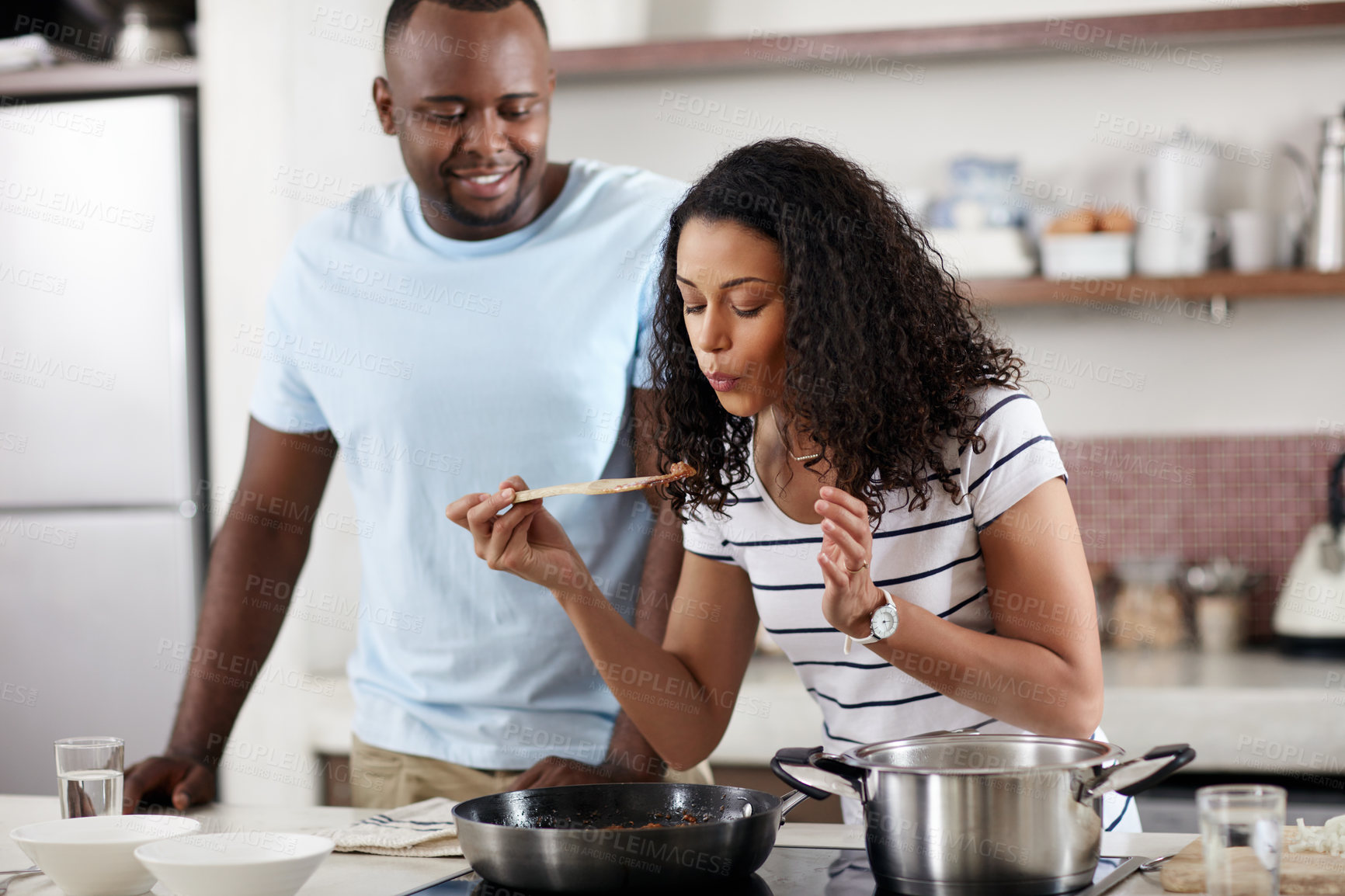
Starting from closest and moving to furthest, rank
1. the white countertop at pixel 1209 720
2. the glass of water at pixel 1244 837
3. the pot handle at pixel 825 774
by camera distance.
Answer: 1. the glass of water at pixel 1244 837
2. the pot handle at pixel 825 774
3. the white countertop at pixel 1209 720

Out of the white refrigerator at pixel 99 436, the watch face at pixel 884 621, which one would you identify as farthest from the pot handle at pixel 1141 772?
the white refrigerator at pixel 99 436

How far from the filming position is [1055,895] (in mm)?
937

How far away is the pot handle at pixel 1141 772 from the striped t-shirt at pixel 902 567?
0.33 metres

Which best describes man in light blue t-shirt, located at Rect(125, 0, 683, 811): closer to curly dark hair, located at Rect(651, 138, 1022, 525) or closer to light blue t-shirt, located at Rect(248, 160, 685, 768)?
light blue t-shirt, located at Rect(248, 160, 685, 768)

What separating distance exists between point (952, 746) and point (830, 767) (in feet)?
Answer: 0.41

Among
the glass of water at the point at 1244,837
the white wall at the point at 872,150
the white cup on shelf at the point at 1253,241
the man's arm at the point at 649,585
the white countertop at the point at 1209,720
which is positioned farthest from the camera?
the white wall at the point at 872,150

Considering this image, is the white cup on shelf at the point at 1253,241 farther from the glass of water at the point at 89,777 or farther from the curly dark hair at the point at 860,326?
the glass of water at the point at 89,777

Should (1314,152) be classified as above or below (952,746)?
above

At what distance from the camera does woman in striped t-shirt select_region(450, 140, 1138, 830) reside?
1.18m

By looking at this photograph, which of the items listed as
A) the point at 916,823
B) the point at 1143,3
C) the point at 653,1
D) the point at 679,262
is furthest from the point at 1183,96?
the point at 916,823

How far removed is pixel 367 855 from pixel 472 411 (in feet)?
1.92

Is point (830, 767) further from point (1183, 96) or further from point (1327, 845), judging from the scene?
point (1183, 96)

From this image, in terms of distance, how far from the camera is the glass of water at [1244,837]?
0.83m

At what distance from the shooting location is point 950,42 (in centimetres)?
259
